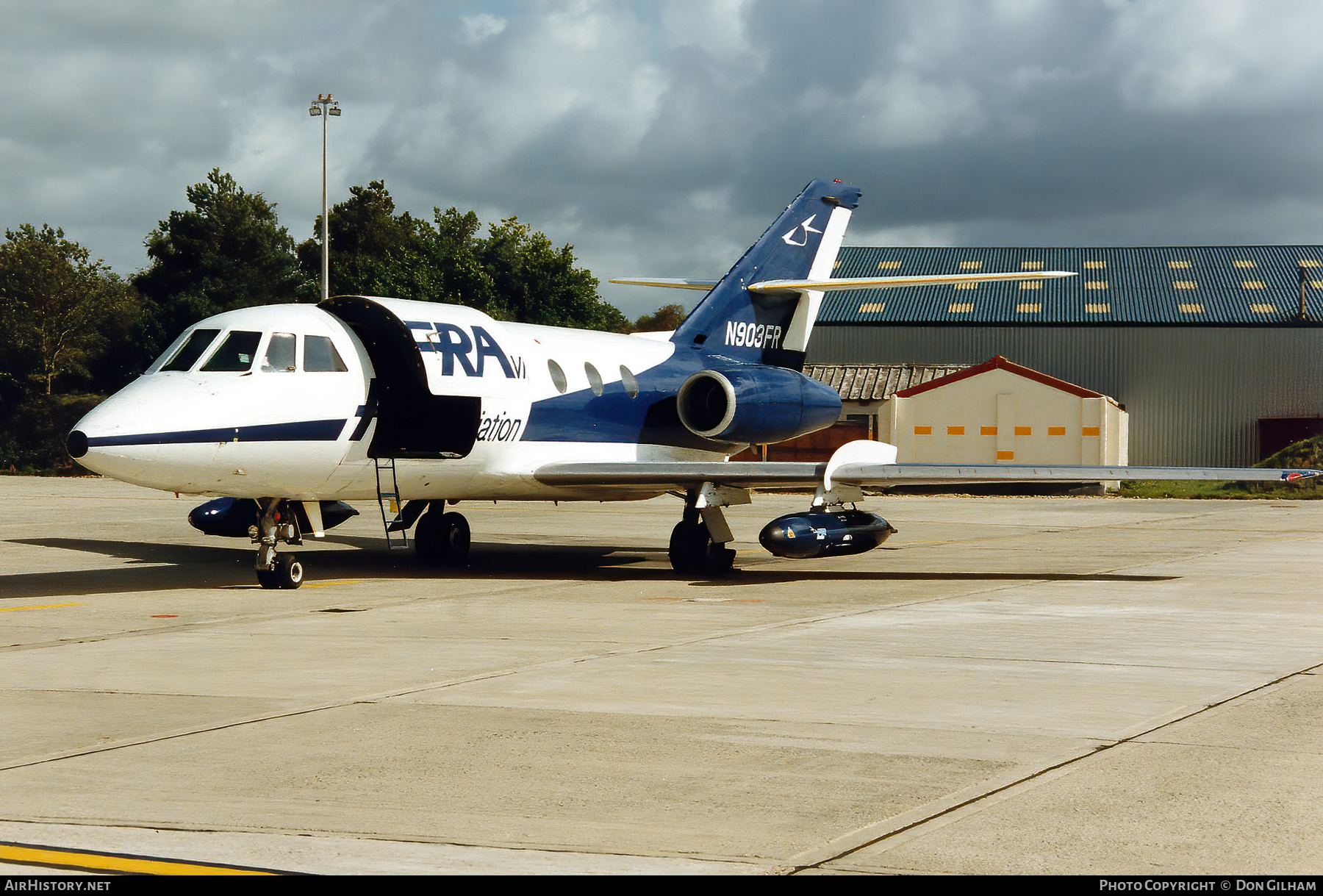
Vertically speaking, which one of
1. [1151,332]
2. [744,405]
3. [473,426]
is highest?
[1151,332]

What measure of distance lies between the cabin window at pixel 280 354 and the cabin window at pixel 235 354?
0.15 metres

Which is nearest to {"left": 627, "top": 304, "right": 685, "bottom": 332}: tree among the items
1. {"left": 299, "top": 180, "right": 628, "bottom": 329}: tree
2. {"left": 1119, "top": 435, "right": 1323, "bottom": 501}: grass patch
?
{"left": 299, "top": 180, "right": 628, "bottom": 329}: tree

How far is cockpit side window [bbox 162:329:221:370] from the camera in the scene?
1514cm

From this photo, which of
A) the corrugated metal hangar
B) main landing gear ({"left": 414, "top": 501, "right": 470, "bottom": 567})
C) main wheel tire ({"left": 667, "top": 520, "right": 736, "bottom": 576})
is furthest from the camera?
the corrugated metal hangar

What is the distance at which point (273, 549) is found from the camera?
15.9m

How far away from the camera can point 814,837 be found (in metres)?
5.60

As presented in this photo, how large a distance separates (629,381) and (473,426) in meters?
3.56

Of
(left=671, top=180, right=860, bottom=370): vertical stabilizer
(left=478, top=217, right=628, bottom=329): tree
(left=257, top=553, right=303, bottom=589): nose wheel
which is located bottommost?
(left=257, top=553, right=303, bottom=589): nose wheel

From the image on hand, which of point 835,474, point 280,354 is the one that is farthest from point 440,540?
point 835,474

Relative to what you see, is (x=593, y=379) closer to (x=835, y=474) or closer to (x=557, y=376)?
(x=557, y=376)

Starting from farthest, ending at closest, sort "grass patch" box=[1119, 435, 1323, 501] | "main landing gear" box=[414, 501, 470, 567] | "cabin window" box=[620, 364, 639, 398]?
"grass patch" box=[1119, 435, 1323, 501]
"main landing gear" box=[414, 501, 470, 567]
"cabin window" box=[620, 364, 639, 398]

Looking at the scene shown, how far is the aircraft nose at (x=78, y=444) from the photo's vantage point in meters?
13.4

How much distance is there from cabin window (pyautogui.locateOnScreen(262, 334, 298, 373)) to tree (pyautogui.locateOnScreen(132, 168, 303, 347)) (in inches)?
2271

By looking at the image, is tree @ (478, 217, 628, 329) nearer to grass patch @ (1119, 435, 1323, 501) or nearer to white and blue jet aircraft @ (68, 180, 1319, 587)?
grass patch @ (1119, 435, 1323, 501)
